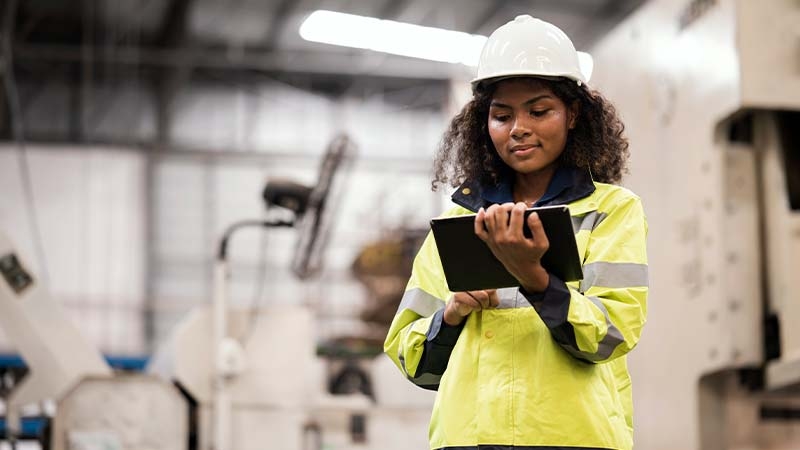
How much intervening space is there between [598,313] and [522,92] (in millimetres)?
428

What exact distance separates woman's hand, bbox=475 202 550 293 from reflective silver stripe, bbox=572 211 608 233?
0.23m

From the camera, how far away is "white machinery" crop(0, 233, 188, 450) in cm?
518

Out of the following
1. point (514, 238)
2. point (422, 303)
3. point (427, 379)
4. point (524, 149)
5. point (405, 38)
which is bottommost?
point (427, 379)

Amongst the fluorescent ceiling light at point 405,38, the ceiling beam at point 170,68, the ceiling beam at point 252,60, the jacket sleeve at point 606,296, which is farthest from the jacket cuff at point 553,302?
the ceiling beam at point 170,68

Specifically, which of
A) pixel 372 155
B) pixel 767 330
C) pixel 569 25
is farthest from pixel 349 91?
pixel 767 330

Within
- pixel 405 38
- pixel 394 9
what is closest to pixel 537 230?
pixel 405 38

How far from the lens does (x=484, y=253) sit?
1740mm

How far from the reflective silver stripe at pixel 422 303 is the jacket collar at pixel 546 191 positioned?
17 cm

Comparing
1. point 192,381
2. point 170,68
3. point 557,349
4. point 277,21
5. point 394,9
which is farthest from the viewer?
point 170,68

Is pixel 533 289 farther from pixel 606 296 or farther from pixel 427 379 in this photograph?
pixel 427 379

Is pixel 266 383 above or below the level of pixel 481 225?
below

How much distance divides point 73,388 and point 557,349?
150 inches

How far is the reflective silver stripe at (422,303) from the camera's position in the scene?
80.0 inches

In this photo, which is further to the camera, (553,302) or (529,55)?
(529,55)
